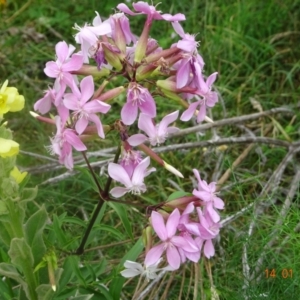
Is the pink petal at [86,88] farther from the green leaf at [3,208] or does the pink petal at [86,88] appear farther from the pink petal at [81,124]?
the green leaf at [3,208]

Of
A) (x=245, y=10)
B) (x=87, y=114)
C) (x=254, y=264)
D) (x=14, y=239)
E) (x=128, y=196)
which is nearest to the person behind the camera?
(x=87, y=114)

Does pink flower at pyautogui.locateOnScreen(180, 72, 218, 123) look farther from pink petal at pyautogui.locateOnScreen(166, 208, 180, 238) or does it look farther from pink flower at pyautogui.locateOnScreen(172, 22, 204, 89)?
pink petal at pyautogui.locateOnScreen(166, 208, 180, 238)

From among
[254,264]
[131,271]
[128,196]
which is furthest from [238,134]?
[131,271]

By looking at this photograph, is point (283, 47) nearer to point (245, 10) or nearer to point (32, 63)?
point (245, 10)

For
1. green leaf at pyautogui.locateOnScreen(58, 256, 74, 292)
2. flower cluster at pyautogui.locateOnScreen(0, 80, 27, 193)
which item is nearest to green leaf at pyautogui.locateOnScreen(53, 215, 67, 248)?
green leaf at pyautogui.locateOnScreen(58, 256, 74, 292)

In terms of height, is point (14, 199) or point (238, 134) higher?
point (14, 199)

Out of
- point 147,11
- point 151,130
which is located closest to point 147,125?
point 151,130
